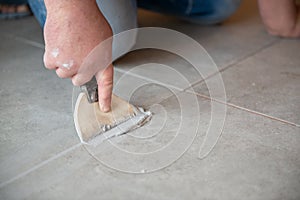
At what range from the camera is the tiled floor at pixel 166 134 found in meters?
0.78

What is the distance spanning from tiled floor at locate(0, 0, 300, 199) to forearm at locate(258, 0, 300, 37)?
0.20ft

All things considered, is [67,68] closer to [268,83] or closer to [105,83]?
[105,83]

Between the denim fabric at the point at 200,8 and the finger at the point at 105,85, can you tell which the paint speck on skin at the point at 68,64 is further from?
the denim fabric at the point at 200,8

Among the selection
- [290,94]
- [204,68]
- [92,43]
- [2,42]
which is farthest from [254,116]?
[2,42]

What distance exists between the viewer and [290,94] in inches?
43.1

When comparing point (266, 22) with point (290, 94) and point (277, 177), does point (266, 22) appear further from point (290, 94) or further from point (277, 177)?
point (277, 177)

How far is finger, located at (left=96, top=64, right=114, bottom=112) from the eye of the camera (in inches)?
33.8

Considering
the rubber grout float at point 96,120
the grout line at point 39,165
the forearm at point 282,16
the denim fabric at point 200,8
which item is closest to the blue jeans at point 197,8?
the denim fabric at point 200,8

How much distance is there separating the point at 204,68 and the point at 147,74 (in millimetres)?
156

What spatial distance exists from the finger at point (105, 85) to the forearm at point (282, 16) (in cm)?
73

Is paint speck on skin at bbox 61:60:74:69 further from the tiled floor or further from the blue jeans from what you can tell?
the blue jeans

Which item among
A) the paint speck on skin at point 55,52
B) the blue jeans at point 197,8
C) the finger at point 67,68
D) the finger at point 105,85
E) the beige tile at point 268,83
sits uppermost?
the paint speck on skin at point 55,52

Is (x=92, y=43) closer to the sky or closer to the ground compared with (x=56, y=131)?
closer to the sky

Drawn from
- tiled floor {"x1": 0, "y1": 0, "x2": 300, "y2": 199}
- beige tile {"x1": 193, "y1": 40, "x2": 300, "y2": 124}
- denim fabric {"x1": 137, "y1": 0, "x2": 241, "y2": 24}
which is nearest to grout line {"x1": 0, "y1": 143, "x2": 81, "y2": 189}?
tiled floor {"x1": 0, "y1": 0, "x2": 300, "y2": 199}
